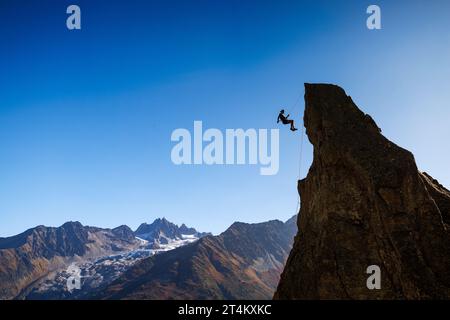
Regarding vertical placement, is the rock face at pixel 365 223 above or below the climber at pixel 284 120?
below

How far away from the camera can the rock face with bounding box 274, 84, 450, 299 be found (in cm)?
2912

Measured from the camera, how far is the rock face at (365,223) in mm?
29125

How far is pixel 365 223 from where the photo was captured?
31875 mm

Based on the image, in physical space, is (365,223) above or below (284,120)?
below

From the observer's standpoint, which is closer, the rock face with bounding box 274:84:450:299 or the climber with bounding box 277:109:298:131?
the rock face with bounding box 274:84:450:299

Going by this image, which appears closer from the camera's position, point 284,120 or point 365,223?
point 365,223

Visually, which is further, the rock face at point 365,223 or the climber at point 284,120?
the climber at point 284,120

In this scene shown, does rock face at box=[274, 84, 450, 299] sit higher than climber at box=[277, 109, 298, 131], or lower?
lower
